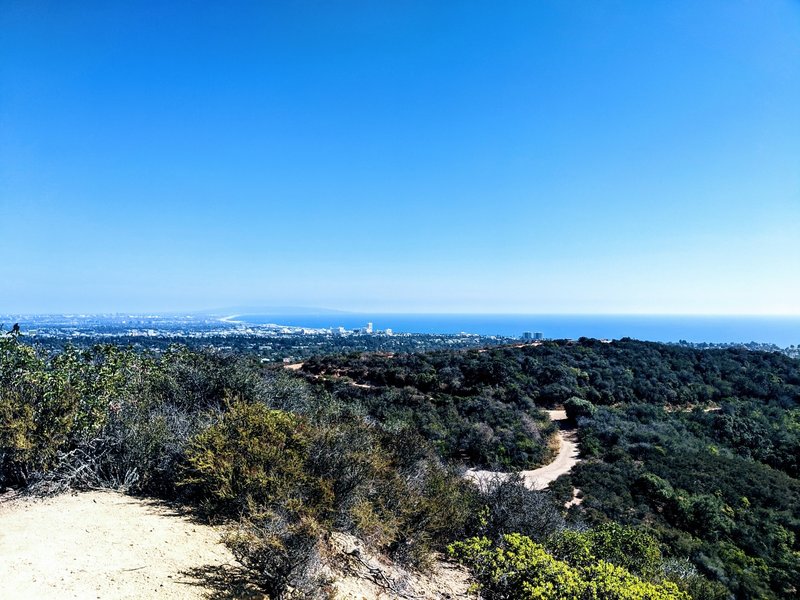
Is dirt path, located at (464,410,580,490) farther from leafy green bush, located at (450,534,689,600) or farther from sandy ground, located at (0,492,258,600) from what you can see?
sandy ground, located at (0,492,258,600)

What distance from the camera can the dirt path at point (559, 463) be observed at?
22.3 metres

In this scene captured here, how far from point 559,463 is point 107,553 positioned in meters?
26.3

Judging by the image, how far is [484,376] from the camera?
40.5 metres

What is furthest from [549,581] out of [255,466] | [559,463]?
[559,463]

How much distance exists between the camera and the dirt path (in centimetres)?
2227

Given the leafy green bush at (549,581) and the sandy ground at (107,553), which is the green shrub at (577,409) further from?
the sandy ground at (107,553)

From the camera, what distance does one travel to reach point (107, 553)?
6320 mm

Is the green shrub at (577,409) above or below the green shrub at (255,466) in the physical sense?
below

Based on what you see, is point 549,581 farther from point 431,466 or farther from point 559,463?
point 559,463

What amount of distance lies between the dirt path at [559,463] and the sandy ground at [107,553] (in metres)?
15.0

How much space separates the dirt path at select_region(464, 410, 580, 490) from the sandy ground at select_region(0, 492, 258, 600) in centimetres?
1505

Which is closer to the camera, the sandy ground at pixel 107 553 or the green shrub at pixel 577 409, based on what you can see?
the sandy ground at pixel 107 553

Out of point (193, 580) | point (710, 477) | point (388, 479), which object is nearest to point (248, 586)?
point (193, 580)

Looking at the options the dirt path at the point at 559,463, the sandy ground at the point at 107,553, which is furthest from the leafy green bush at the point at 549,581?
the dirt path at the point at 559,463
